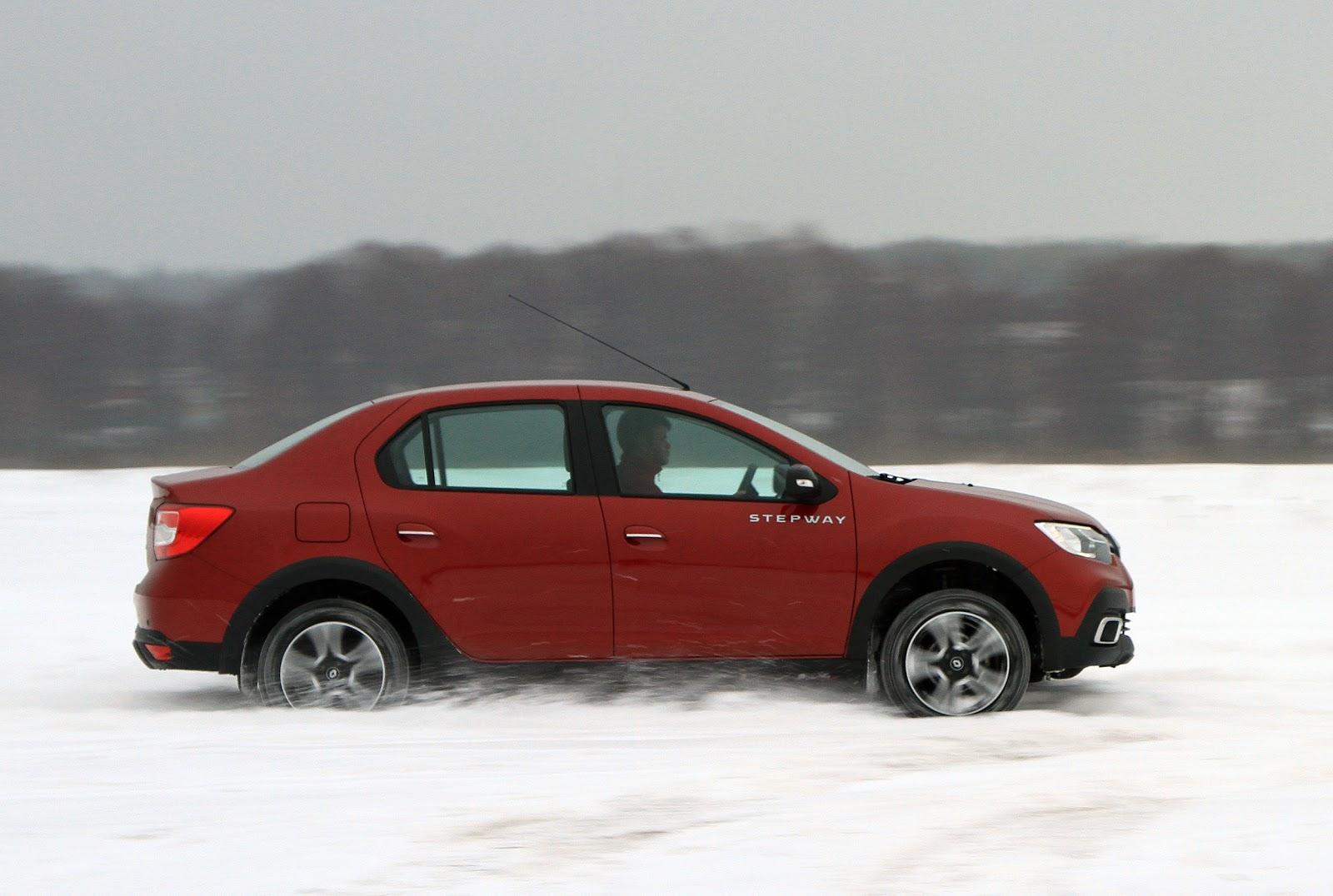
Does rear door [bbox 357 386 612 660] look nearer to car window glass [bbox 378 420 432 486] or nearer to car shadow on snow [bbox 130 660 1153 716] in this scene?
car window glass [bbox 378 420 432 486]

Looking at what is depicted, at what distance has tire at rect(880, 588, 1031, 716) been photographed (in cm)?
624

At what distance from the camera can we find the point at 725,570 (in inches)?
243

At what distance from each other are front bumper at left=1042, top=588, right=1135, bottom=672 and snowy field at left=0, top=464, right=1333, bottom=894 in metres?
0.25

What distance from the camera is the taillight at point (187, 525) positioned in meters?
6.18

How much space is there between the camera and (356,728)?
5938 millimetres

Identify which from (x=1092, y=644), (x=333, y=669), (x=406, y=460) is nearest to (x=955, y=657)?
(x=1092, y=644)

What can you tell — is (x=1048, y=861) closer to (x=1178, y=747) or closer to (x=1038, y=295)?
(x=1178, y=747)

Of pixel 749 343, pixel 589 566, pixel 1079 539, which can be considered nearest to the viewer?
pixel 589 566

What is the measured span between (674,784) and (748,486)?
1613mm

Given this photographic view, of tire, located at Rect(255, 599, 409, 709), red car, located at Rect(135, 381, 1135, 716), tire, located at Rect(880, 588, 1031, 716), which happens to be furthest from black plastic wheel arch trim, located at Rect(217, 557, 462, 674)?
tire, located at Rect(880, 588, 1031, 716)

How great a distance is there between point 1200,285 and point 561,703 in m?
26.4

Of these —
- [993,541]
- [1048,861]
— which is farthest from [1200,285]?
[1048,861]

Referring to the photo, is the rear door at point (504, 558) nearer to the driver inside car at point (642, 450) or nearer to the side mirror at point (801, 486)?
the driver inside car at point (642, 450)

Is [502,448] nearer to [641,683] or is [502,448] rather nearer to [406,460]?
[406,460]
